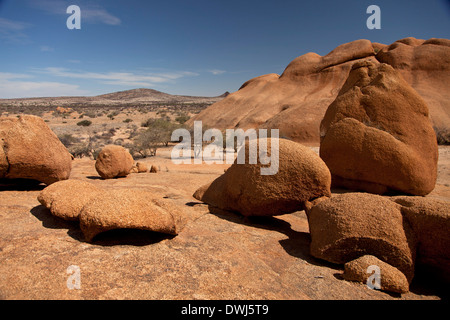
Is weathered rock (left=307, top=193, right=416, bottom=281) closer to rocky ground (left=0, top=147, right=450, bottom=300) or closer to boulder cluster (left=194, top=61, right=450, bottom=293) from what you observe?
boulder cluster (left=194, top=61, right=450, bottom=293)

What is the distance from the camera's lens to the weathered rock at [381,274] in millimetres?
2381

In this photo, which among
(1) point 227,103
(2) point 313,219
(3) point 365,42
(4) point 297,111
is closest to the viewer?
(2) point 313,219

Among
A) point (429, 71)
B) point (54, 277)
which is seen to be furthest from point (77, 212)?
point (429, 71)

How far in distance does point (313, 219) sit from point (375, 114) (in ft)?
11.1

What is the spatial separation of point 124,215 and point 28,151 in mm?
2582

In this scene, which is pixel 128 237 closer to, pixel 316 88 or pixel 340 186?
pixel 340 186

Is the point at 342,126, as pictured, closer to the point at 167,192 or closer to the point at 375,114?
the point at 375,114

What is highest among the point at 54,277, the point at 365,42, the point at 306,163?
the point at 365,42

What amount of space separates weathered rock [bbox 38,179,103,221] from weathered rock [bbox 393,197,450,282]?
3.39m

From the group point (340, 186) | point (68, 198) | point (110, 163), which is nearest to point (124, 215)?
point (68, 198)

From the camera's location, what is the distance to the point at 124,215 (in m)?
2.55

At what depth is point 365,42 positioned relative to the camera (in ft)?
63.0

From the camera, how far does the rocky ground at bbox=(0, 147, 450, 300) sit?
196 centimetres

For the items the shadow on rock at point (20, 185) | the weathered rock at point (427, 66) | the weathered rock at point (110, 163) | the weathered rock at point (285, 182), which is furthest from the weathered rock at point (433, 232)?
the weathered rock at point (427, 66)
